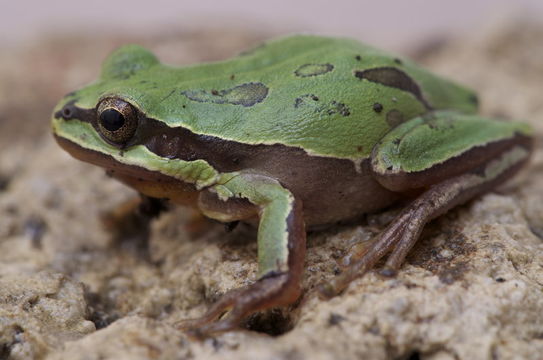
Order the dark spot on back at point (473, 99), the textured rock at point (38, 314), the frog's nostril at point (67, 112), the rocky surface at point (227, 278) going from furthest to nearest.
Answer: the dark spot on back at point (473, 99), the frog's nostril at point (67, 112), the textured rock at point (38, 314), the rocky surface at point (227, 278)

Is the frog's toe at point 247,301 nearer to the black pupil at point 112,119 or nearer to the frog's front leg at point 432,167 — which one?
the frog's front leg at point 432,167

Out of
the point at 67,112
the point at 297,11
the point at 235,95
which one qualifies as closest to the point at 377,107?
the point at 235,95

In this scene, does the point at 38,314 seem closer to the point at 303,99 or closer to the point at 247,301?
the point at 247,301

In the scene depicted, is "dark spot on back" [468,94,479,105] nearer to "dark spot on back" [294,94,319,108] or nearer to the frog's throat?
"dark spot on back" [294,94,319,108]

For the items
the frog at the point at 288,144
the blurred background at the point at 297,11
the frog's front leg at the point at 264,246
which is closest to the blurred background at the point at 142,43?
the blurred background at the point at 297,11

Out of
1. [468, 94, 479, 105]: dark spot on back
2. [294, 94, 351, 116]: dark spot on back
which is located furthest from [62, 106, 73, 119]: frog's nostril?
[468, 94, 479, 105]: dark spot on back

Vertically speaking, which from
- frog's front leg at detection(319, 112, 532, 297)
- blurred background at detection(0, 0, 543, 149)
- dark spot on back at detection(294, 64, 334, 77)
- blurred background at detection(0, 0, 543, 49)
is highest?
dark spot on back at detection(294, 64, 334, 77)
